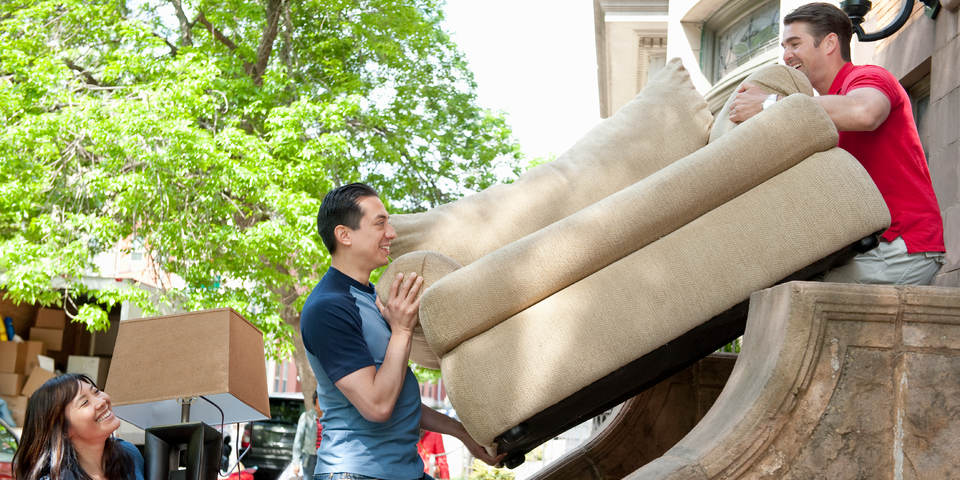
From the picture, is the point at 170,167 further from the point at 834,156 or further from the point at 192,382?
the point at 834,156

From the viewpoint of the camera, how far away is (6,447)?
27.8 feet

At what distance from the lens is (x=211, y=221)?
14.0 metres

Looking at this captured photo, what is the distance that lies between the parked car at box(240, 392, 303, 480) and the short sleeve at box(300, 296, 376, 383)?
1295 cm

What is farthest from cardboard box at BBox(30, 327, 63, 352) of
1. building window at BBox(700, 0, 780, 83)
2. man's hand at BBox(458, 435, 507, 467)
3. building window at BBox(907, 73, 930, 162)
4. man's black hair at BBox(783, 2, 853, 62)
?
man's black hair at BBox(783, 2, 853, 62)

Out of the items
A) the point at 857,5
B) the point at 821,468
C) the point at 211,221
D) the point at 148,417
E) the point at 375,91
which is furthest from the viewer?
the point at 375,91

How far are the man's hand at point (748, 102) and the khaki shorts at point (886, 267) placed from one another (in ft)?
2.15

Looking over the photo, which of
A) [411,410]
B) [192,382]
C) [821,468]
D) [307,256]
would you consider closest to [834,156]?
[821,468]

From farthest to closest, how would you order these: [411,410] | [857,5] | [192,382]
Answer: [857,5] < [192,382] < [411,410]

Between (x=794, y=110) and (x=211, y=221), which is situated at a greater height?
(x=211, y=221)

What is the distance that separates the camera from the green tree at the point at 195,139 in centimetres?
1290

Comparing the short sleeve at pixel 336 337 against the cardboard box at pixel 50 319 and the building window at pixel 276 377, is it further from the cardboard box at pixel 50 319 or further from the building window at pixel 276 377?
the building window at pixel 276 377

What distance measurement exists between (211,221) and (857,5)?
1057cm

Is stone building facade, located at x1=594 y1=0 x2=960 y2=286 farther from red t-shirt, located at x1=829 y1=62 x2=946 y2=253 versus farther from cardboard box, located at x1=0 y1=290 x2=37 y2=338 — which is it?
cardboard box, located at x1=0 y1=290 x2=37 y2=338

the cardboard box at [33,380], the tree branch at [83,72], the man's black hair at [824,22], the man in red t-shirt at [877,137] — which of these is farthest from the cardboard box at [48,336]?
the man's black hair at [824,22]
